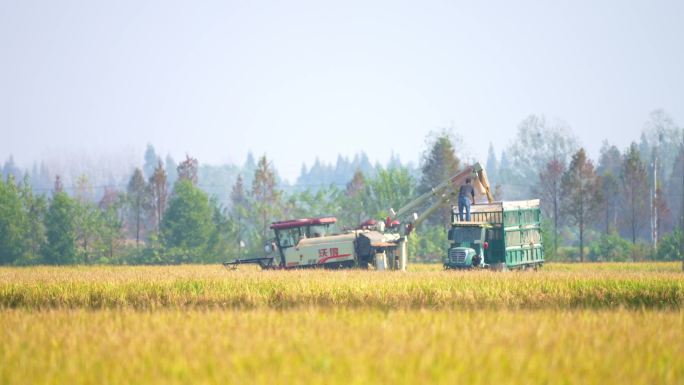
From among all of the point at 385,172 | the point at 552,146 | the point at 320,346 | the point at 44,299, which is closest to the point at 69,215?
the point at 385,172

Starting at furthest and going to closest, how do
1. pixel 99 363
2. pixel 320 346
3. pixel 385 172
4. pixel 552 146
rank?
pixel 552 146
pixel 385 172
pixel 320 346
pixel 99 363

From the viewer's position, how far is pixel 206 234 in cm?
7100

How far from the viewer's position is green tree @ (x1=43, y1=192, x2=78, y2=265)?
228 ft

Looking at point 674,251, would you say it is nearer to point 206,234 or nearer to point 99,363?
point 206,234

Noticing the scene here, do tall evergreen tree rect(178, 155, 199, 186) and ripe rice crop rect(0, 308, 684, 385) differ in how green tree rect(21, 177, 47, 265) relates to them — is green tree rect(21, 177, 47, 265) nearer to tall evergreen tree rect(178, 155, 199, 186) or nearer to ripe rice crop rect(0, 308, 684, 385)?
tall evergreen tree rect(178, 155, 199, 186)

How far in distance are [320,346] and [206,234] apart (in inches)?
2302

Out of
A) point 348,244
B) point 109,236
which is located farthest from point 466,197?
point 109,236

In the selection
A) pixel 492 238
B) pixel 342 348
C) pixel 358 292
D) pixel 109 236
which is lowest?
pixel 342 348

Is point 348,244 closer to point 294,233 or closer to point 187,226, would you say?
point 294,233

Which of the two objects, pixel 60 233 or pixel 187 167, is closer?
→ pixel 60 233

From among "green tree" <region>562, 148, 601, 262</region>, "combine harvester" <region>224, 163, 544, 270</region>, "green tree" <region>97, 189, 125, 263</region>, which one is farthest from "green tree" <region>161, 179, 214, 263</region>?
"combine harvester" <region>224, 163, 544, 270</region>

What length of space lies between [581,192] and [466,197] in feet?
118

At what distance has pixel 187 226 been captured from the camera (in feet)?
232

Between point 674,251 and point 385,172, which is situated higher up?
point 385,172
